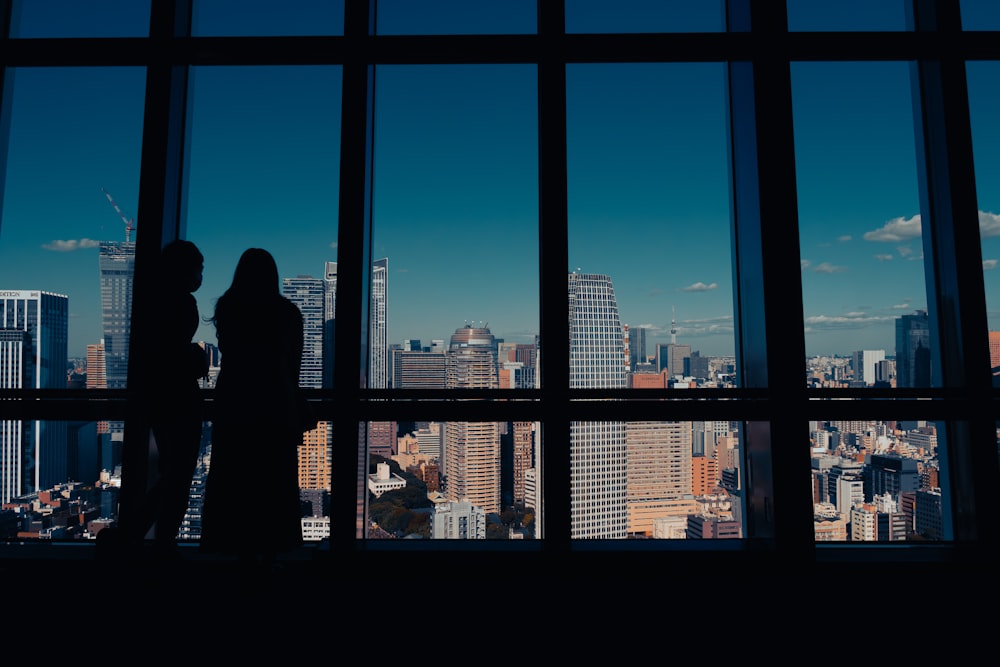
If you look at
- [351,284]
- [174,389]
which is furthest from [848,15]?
[174,389]

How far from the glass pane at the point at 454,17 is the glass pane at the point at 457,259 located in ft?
0.59

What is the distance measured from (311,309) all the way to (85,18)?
190cm

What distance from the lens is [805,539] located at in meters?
2.60

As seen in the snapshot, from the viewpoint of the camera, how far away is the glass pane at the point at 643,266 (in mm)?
2666

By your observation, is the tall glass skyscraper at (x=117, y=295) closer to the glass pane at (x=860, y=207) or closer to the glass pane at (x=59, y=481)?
the glass pane at (x=59, y=481)

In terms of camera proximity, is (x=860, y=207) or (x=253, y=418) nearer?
(x=253, y=418)

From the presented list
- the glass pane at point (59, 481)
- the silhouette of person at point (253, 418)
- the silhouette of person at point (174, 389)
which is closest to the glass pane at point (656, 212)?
the silhouette of person at point (253, 418)

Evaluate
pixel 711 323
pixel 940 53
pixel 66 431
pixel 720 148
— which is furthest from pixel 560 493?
pixel 940 53

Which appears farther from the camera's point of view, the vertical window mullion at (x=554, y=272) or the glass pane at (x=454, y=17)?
the glass pane at (x=454, y=17)

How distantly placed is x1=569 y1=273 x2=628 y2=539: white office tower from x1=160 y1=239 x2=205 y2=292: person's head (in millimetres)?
1657

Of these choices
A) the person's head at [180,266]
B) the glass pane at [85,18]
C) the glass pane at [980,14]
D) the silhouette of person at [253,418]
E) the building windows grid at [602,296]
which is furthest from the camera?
the glass pane at [85,18]

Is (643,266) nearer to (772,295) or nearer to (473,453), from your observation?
(772,295)

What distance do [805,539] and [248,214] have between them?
311cm

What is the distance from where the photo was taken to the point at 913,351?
2729 mm
